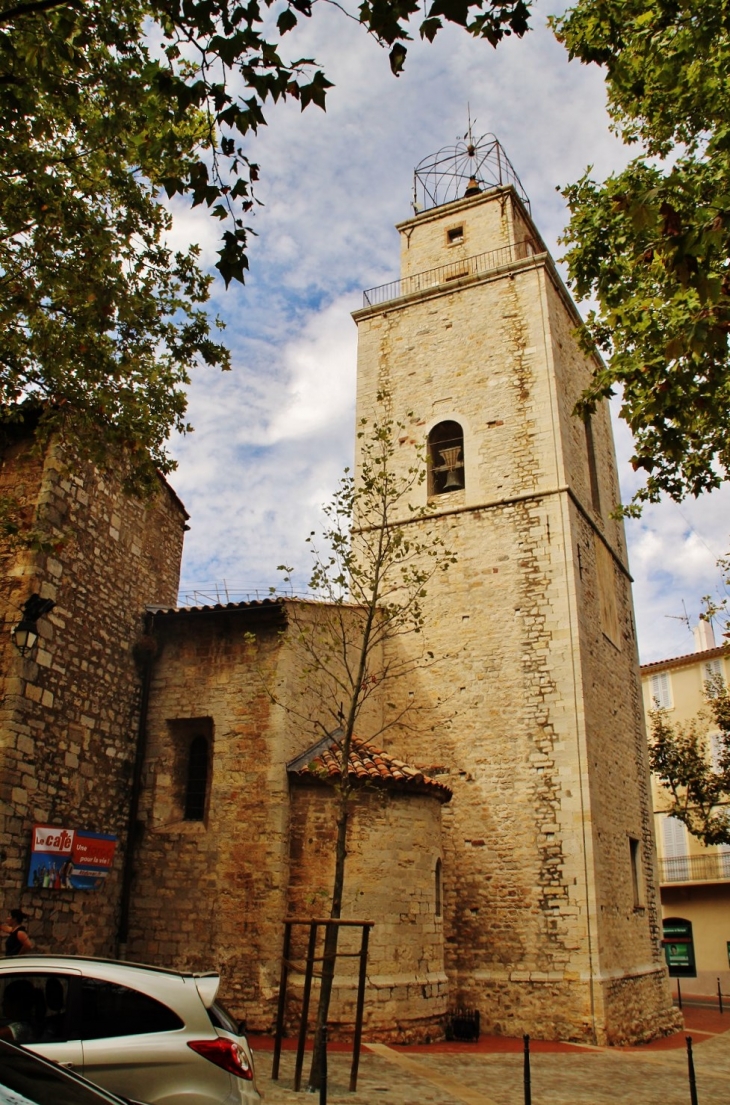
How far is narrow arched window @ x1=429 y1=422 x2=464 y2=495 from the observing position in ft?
58.2

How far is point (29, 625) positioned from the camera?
37.1 feet

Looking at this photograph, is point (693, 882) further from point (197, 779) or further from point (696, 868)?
point (197, 779)

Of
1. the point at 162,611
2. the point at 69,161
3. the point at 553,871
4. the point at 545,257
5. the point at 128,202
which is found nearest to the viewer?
the point at 69,161

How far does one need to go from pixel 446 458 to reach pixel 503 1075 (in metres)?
11.3

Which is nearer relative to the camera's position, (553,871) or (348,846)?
(348,846)

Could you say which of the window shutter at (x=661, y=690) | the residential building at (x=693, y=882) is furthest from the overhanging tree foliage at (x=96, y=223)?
the window shutter at (x=661, y=690)

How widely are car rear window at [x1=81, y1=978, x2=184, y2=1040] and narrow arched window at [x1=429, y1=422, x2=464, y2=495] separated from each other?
13.4 meters

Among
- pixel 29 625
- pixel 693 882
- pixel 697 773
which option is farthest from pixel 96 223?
pixel 693 882

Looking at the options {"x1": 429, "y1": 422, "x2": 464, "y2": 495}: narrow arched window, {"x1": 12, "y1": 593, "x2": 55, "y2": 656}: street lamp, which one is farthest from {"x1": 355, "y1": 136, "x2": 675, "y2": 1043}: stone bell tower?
{"x1": 12, "y1": 593, "x2": 55, "y2": 656}: street lamp

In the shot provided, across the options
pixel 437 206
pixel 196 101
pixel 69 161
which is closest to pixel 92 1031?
pixel 196 101

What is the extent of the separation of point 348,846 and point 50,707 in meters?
4.80

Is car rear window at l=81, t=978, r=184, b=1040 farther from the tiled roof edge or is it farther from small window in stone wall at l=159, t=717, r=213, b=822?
the tiled roof edge

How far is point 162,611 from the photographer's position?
14.9 meters

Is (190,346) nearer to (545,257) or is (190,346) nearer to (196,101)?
(196,101)
